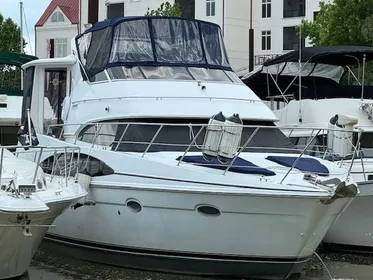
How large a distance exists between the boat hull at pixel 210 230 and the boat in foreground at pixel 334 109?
1.27m

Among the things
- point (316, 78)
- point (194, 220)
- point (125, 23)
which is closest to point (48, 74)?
point (125, 23)

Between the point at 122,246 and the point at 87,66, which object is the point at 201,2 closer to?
the point at 87,66

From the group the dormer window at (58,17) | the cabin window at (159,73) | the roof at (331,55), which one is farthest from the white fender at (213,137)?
the dormer window at (58,17)

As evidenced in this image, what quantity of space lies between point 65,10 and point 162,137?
31058 millimetres

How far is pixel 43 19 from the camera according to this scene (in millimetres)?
40219

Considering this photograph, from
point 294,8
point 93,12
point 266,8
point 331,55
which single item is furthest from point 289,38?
point 93,12

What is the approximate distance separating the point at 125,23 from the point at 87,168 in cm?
274

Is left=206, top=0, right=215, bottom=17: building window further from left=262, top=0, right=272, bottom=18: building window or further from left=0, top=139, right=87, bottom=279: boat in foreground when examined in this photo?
left=0, top=139, right=87, bottom=279: boat in foreground

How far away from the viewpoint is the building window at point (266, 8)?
3484 centimetres

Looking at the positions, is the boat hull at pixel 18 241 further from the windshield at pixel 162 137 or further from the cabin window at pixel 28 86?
the cabin window at pixel 28 86

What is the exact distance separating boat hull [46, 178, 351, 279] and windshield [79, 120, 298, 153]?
2.49 ft

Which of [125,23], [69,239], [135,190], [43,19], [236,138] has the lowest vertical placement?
[69,239]

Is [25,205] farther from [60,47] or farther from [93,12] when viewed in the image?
[60,47]

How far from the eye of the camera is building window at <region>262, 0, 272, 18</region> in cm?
3484
